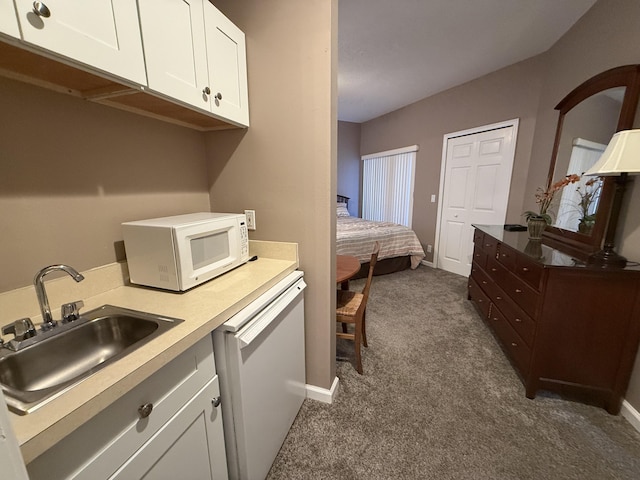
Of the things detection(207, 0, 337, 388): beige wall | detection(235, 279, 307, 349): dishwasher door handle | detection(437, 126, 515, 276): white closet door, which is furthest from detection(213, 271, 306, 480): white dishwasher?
detection(437, 126, 515, 276): white closet door

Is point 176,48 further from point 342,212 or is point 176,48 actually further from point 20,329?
point 342,212

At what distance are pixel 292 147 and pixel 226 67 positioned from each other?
471 mm

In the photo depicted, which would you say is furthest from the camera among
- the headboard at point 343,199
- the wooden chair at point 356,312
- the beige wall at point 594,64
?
the headboard at point 343,199

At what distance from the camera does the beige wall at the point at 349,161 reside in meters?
5.62

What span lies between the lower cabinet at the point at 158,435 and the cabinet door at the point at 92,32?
2.96ft

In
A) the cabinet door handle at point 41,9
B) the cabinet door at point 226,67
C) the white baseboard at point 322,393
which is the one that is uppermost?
the cabinet door at point 226,67

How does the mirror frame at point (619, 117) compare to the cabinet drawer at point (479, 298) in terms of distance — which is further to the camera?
the cabinet drawer at point (479, 298)

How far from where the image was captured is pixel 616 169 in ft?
4.41

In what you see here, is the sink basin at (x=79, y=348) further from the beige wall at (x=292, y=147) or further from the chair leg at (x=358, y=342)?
the chair leg at (x=358, y=342)

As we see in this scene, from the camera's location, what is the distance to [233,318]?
953mm

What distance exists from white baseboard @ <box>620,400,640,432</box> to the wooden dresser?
3cm

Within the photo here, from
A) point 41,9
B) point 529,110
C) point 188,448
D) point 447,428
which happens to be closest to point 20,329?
point 188,448

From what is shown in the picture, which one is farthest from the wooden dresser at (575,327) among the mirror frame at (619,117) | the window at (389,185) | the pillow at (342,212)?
the pillow at (342,212)

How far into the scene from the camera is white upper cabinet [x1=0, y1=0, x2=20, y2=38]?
58 centimetres
